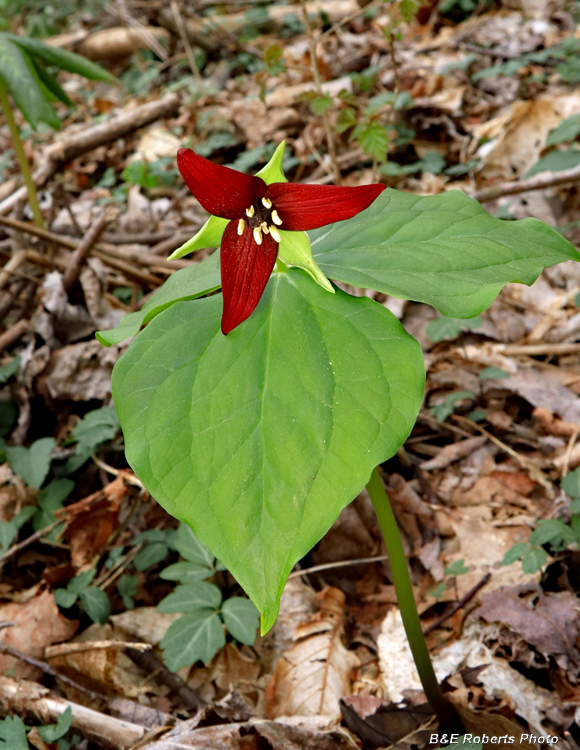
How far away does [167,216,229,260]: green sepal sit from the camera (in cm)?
89

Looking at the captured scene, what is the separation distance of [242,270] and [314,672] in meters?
1.07

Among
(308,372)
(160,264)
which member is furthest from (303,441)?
(160,264)

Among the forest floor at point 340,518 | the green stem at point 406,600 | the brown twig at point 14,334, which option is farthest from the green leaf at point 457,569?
the brown twig at point 14,334

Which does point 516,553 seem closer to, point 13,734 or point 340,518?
point 340,518

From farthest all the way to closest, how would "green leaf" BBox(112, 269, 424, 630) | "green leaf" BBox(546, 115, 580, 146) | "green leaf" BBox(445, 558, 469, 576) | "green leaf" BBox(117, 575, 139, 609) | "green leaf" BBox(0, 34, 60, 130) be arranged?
"green leaf" BBox(546, 115, 580, 146)
"green leaf" BBox(0, 34, 60, 130)
"green leaf" BBox(117, 575, 139, 609)
"green leaf" BBox(445, 558, 469, 576)
"green leaf" BBox(112, 269, 424, 630)

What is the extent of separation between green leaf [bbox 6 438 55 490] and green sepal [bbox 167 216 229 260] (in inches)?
47.8

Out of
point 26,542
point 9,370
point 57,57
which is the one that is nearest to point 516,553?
point 26,542

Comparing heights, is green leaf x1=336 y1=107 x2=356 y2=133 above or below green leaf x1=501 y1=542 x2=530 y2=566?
above

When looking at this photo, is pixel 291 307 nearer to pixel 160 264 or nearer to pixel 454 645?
pixel 454 645

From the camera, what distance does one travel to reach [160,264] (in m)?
2.54

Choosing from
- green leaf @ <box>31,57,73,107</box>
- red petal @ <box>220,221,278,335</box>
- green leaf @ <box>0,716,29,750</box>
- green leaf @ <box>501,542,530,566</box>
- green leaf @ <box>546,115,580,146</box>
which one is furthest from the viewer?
green leaf @ <box>31,57,73,107</box>

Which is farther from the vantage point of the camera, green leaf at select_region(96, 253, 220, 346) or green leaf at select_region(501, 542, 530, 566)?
green leaf at select_region(501, 542, 530, 566)

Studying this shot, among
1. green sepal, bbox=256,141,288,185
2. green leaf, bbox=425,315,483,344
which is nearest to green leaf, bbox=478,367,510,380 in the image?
green leaf, bbox=425,315,483,344

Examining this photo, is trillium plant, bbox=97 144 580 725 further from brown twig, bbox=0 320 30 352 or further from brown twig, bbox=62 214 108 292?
brown twig, bbox=0 320 30 352
